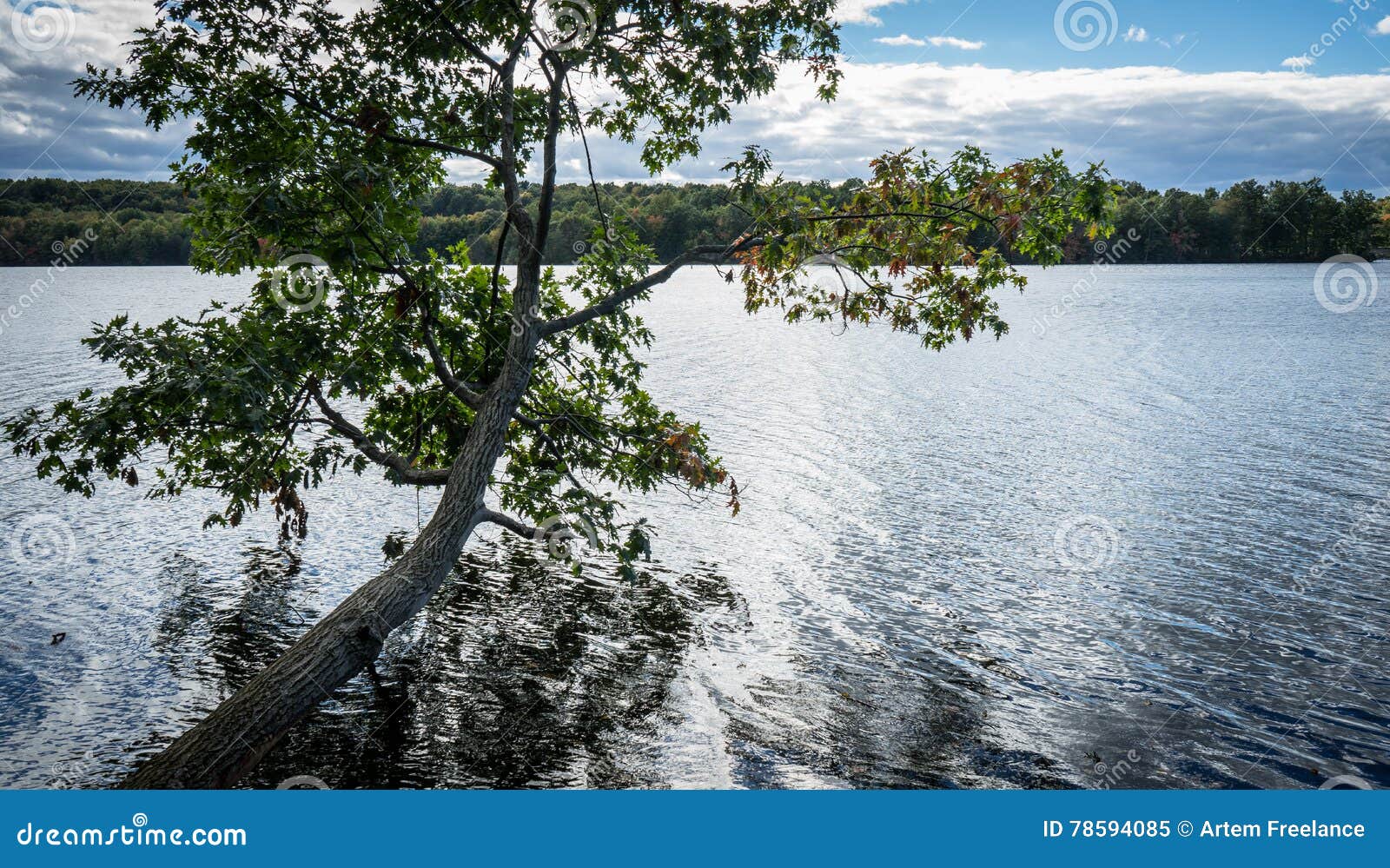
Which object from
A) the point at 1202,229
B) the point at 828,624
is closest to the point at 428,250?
the point at 828,624

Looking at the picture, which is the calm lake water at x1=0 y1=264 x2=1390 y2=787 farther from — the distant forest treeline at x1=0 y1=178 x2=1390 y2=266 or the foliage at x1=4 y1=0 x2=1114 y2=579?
the distant forest treeline at x1=0 y1=178 x2=1390 y2=266

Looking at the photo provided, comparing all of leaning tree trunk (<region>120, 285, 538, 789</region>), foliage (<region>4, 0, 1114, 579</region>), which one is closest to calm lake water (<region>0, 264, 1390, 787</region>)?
leaning tree trunk (<region>120, 285, 538, 789</region>)

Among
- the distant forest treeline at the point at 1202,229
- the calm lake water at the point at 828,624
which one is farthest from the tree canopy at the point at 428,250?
the distant forest treeline at the point at 1202,229

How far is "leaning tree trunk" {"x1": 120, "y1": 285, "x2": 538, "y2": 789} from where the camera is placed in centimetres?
948

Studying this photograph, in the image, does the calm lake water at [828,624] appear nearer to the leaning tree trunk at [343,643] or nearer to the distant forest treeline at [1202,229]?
the leaning tree trunk at [343,643]

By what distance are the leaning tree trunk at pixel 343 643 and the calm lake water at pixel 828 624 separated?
4.28 feet

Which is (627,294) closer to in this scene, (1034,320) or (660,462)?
(660,462)

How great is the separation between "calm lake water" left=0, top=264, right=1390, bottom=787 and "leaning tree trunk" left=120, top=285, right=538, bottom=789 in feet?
4.28

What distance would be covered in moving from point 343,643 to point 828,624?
874 cm

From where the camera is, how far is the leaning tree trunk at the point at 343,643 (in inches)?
373

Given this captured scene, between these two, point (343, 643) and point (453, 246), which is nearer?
point (343, 643)

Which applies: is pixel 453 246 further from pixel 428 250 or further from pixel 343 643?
pixel 343 643

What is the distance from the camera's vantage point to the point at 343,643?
10.5 metres

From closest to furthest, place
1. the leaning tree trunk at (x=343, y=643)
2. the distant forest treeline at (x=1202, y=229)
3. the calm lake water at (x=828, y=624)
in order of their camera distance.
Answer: the leaning tree trunk at (x=343, y=643), the calm lake water at (x=828, y=624), the distant forest treeline at (x=1202, y=229)
